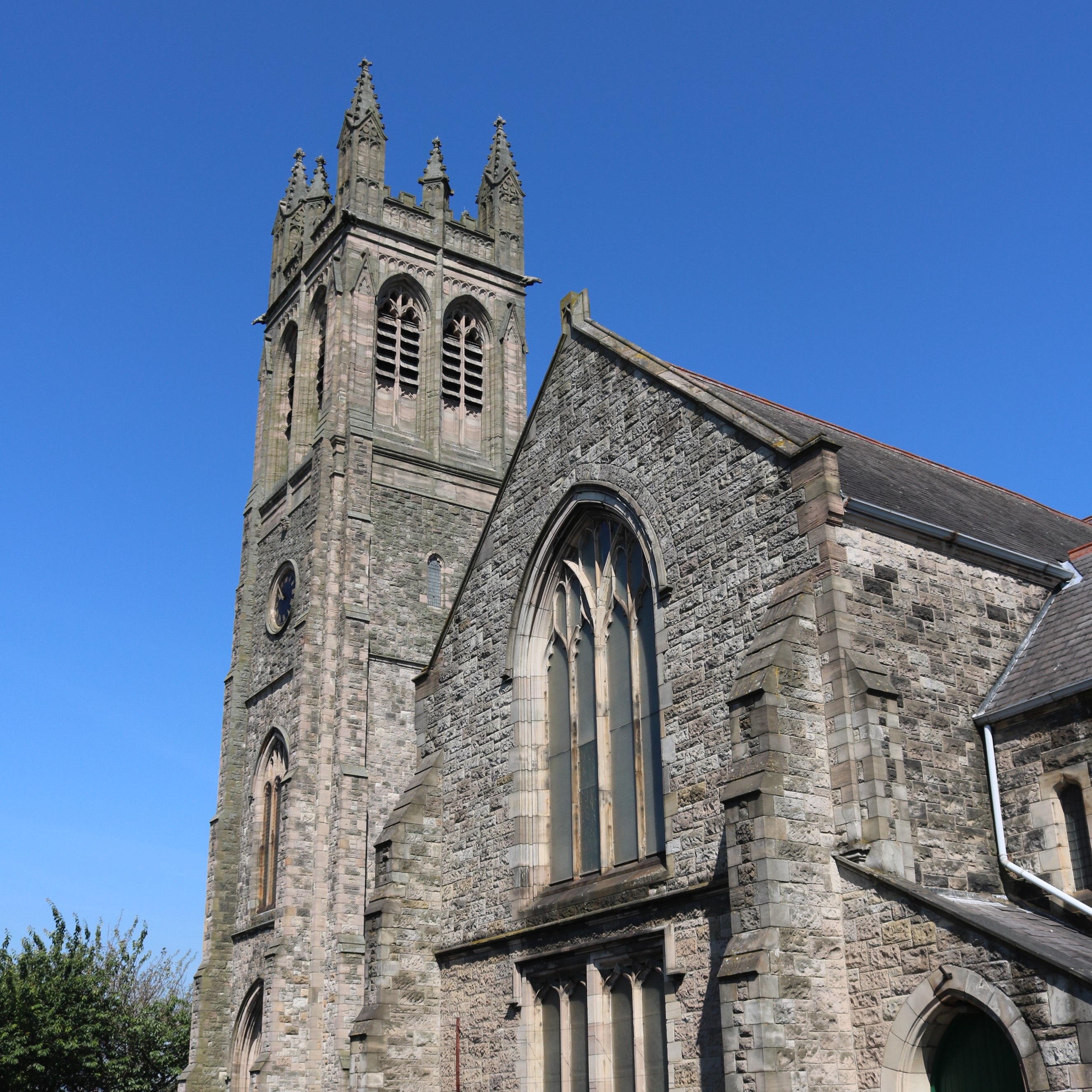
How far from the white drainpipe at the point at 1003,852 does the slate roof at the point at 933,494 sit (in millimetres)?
2526

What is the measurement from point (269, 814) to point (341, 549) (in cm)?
673

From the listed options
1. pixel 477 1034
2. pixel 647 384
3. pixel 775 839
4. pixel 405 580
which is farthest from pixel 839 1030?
pixel 405 580

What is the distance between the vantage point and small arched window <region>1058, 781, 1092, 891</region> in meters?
12.8

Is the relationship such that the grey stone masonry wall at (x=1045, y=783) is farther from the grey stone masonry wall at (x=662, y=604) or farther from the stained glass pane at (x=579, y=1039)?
the stained glass pane at (x=579, y=1039)

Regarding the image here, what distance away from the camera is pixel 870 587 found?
13.5m

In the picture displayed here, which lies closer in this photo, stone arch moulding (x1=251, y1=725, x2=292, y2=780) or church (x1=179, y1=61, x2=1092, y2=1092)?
church (x1=179, y1=61, x2=1092, y2=1092)

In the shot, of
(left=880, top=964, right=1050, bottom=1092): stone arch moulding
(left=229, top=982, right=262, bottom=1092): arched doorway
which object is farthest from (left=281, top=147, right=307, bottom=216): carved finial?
(left=880, top=964, right=1050, bottom=1092): stone arch moulding

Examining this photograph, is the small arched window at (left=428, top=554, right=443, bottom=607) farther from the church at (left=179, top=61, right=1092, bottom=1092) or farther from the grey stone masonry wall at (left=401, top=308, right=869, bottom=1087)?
the grey stone masonry wall at (left=401, top=308, right=869, bottom=1087)

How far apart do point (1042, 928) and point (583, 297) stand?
10.8m

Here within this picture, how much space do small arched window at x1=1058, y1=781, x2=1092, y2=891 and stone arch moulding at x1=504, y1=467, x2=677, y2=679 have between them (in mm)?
4854

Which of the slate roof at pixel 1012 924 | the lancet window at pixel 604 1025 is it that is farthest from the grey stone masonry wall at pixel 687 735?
the slate roof at pixel 1012 924

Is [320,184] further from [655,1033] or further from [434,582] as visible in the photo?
[655,1033]

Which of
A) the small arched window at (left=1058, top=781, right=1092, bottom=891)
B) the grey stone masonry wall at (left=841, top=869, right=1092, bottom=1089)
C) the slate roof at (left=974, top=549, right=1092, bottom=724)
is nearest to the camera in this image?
the grey stone masonry wall at (left=841, top=869, right=1092, bottom=1089)

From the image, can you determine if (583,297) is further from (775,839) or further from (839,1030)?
(839,1030)
